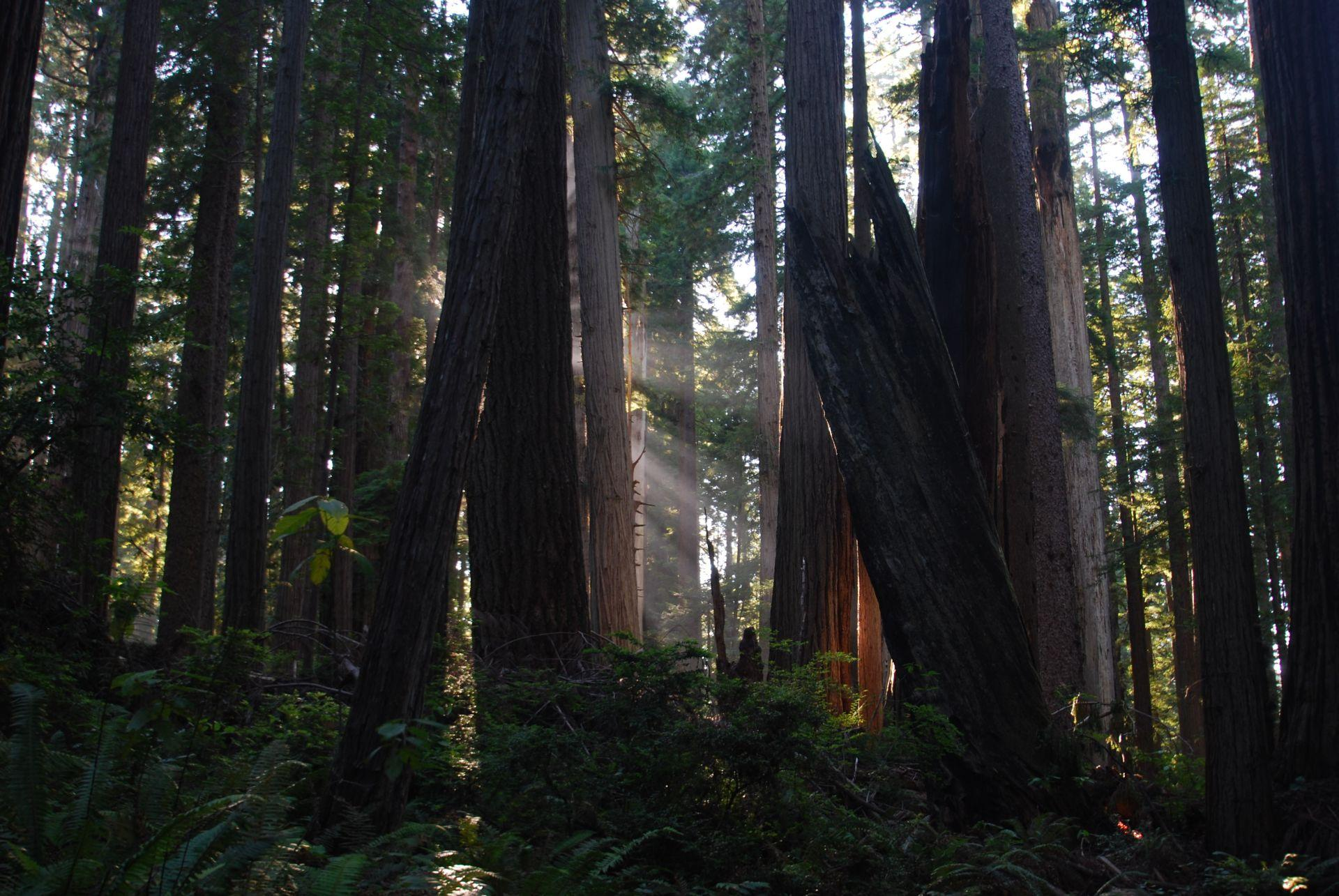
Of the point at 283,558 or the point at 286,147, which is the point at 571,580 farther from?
the point at 283,558

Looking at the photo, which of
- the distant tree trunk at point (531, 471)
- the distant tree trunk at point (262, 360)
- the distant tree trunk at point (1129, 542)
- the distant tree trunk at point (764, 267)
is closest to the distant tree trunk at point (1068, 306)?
the distant tree trunk at point (1129, 542)

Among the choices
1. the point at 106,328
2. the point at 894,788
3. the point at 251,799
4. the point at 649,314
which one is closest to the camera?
the point at 251,799

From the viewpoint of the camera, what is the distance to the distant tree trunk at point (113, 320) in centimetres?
817

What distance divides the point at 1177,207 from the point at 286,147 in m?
10.3

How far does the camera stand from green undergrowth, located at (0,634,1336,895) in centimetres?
277

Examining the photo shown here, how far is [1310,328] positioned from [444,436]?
5.75 m

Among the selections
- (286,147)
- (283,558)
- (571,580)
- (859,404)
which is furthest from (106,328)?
(283,558)

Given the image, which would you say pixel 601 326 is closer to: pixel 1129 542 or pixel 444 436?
pixel 444 436

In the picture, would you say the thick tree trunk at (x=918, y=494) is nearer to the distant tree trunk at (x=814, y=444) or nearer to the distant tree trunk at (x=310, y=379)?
the distant tree trunk at (x=814, y=444)

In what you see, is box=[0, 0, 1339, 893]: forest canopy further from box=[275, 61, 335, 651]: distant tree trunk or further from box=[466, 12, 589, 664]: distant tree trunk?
box=[275, 61, 335, 651]: distant tree trunk

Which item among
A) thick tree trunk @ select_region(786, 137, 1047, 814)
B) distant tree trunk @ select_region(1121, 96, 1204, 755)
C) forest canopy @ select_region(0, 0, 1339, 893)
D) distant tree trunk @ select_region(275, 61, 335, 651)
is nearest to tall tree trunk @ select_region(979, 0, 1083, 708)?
forest canopy @ select_region(0, 0, 1339, 893)

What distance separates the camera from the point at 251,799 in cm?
287

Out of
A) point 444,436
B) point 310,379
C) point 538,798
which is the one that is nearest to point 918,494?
point 538,798

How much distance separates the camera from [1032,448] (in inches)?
381
